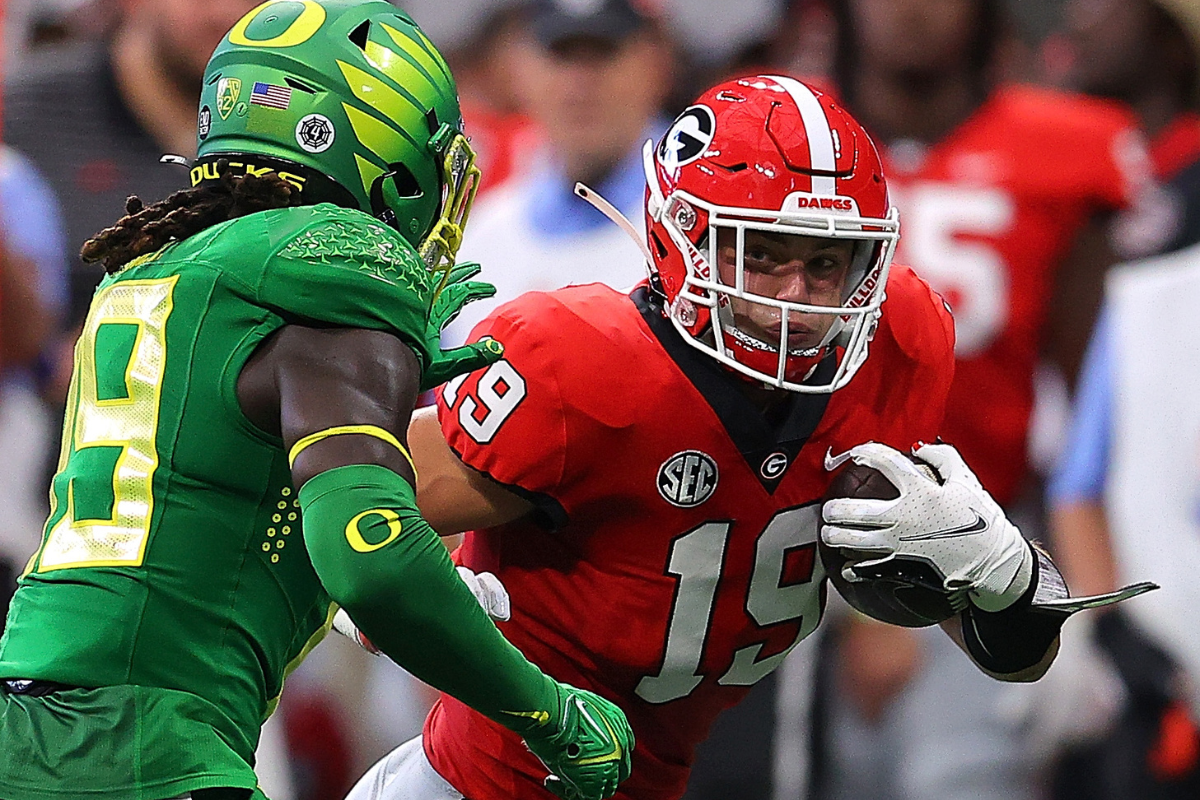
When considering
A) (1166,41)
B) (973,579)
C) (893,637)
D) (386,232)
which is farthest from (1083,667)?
(386,232)

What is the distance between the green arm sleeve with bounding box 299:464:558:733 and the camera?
83.4 inches

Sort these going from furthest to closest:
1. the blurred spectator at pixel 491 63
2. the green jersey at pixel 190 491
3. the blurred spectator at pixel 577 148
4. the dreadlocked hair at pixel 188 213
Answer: the blurred spectator at pixel 491 63, the blurred spectator at pixel 577 148, the dreadlocked hair at pixel 188 213, the green jersey at pixel 190 491

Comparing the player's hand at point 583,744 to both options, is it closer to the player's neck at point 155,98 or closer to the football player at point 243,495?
the football player at point 243,495

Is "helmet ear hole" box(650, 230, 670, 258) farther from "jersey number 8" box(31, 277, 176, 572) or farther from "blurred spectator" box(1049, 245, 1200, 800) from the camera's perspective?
"blurred spectator" box(1049, 245, 1200, 800)

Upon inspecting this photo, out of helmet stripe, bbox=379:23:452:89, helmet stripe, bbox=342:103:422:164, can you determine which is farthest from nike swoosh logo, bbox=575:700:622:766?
helmet stripe, bbox=379:23:452:89

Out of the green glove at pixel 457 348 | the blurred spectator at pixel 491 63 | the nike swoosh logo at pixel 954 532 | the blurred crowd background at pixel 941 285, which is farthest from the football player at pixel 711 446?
the blurred spectator at pixel 491 63

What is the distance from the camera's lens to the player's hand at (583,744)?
2312mm

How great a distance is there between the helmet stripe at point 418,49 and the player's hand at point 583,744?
79cm

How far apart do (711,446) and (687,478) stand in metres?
0.06

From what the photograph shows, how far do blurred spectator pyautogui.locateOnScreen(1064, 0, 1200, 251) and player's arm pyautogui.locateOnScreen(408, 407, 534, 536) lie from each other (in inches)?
124

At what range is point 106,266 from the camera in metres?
2.40

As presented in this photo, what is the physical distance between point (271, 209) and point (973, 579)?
108cm

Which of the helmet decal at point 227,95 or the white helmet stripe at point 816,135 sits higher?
the helmet decal at point 227,95

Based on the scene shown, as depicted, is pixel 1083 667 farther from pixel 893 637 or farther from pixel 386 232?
pixel 386 232
